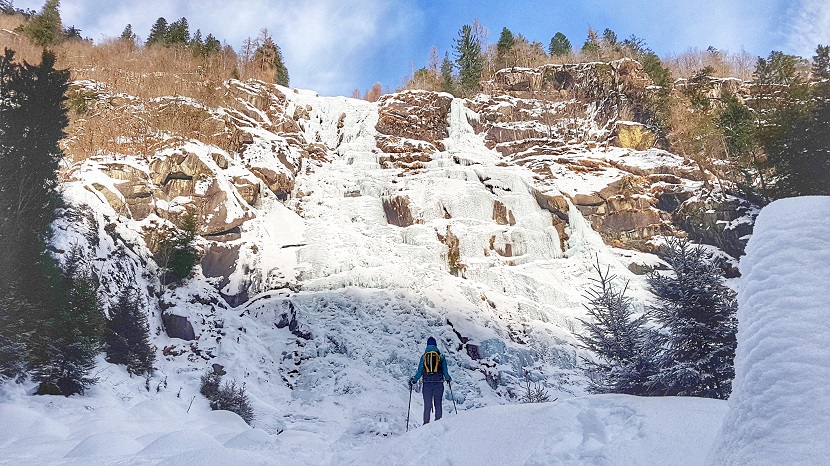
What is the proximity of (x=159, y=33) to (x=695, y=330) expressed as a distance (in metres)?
46.6

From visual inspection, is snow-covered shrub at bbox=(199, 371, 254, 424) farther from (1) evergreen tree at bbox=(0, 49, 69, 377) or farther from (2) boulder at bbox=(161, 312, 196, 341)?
(1) evergreen tree at bbox=(0, 49, 69, 377)

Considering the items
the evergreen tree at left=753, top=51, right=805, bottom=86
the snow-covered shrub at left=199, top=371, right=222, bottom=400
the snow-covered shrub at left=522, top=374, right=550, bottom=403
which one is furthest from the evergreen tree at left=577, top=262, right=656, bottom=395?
the evergreen tree at left=753, top=51, right=805, bottom=86

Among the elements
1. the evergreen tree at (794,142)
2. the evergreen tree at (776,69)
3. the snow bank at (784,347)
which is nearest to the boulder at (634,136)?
the evergreen tree at (776,69)

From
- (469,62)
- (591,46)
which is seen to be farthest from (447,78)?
(591,46)

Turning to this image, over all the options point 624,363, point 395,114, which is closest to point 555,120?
point 395,114

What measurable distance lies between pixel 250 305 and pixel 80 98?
1517cm

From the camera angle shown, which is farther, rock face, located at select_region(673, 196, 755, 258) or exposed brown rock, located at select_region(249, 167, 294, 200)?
exposed brown rock, located at select_region(249, 167, 294, 200)

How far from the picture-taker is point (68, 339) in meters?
8.82

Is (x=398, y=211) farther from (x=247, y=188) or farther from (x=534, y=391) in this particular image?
(x=534, y=391)

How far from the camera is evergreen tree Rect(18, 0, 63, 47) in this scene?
94.0 ft

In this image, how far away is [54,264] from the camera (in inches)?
399

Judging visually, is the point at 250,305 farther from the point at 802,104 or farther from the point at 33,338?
the point at 802,104

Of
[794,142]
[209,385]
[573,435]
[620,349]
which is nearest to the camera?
[573,435]

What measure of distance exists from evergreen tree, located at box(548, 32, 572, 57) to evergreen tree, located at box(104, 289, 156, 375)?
148 feet
